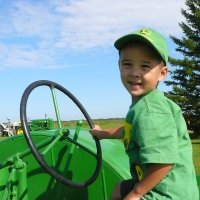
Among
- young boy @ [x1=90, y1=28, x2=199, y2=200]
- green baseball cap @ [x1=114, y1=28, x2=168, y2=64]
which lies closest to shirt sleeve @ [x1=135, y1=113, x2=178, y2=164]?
young boy @ [x1=90, y1=28, x2=199, y2=200]

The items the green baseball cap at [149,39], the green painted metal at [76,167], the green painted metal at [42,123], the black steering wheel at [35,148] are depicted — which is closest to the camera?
the green baseball cap at [149,39]

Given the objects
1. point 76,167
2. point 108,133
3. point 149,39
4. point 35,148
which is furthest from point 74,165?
point 149,39

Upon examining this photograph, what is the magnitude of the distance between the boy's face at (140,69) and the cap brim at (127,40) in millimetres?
24

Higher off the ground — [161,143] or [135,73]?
[135,73]

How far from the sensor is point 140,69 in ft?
6.62

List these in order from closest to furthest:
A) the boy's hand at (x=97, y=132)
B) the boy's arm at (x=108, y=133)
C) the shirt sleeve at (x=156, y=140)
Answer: the shirt sleeve at (x=156, y=140)
the boy's arm at (x=108, y=133)
the boy's hand at (x=97, y=132)

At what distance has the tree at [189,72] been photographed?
2423cm

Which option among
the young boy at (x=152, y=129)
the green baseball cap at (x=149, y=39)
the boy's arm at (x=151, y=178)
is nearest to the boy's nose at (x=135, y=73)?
the young boy at (x=152, y=129)

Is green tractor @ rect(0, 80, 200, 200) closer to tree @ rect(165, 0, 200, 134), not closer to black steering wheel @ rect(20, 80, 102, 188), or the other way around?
black steering wheel @ rect(20, 80, 102, 188)

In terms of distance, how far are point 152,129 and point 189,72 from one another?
23.0 m

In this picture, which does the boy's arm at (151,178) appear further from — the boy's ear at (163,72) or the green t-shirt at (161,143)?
the boy's ear at (163,72)

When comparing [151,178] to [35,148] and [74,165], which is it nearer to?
[35,148]

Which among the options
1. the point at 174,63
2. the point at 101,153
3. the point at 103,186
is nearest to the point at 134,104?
the point at 101,153

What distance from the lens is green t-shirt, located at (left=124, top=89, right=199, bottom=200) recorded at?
1.88 m
